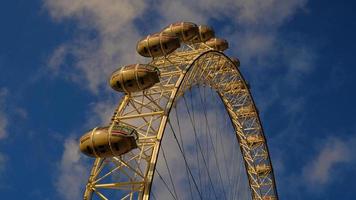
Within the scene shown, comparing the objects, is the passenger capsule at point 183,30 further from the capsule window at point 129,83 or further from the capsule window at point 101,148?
the capsule window at point 101,148

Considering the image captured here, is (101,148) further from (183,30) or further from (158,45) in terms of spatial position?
(183,30)

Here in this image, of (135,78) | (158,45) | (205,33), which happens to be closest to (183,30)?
(158,45)

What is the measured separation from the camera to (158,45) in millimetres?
29641

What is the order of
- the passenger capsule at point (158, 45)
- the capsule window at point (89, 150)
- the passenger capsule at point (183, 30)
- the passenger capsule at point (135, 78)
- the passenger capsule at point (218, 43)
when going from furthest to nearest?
the passenger capsule at point (218, 43) → the passenger capsule at point (183, 30) → the passenger capsule at point (158, 45) → the passenger capsule at point (135, 78) → the capsule window at point (89, 150)

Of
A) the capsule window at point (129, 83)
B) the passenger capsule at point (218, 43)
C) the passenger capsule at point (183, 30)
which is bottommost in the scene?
the capsule window at point (129, 83)

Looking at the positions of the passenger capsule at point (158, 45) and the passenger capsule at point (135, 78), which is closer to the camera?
the passenger capsule at point (135, 78)

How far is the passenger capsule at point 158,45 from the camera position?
29484 mm

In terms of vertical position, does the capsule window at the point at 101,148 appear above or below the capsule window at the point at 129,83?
below

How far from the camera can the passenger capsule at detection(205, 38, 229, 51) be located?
140 feet

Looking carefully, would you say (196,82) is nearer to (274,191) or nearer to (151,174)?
(151,174)

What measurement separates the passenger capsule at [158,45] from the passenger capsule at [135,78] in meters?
3.45

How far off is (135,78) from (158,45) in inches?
174

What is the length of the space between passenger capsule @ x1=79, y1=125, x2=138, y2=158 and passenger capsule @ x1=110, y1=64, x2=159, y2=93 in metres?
3.95

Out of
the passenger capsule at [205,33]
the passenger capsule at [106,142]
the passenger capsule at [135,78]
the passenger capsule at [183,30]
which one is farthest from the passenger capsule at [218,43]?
the passenger capsule at [106,142]
